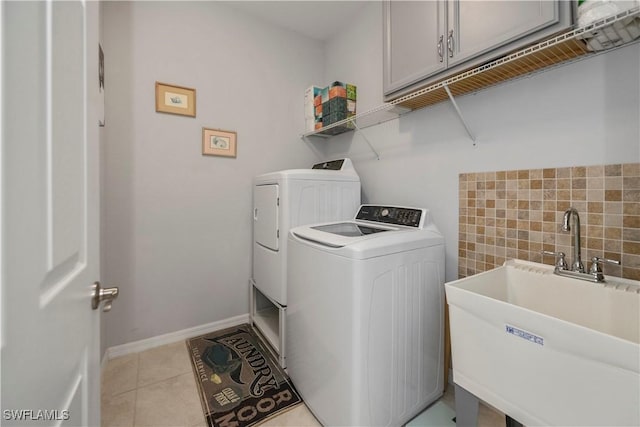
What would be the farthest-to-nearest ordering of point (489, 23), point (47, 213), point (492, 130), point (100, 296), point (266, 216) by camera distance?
point (266, 216), point (492, 130), point (489, 23), point (100, 296), point (47, 213)

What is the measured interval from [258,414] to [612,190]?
6.66ft

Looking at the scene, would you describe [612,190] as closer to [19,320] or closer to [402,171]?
[402,171]

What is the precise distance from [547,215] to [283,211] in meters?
1.49

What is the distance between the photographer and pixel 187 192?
2.24 m

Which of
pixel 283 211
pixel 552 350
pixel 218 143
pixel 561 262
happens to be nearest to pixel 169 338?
pixel 283 211

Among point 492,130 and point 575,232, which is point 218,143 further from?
point 575,232

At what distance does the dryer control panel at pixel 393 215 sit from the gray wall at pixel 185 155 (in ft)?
3.52

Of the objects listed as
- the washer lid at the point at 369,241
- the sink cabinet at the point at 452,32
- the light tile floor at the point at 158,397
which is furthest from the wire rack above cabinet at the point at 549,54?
the light tile floor at the point at 158,397

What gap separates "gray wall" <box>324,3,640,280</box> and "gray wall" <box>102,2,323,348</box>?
84cm

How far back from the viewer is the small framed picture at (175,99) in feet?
6.93

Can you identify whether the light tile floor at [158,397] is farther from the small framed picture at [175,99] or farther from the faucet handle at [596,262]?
the small framed picture at [175,99]

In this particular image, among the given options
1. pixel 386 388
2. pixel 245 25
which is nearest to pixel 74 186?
pixel 386 388

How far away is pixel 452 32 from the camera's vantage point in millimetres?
1323

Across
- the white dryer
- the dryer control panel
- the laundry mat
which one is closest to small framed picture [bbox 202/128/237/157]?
the white dryer
